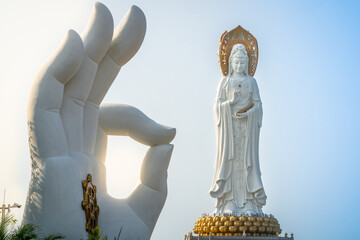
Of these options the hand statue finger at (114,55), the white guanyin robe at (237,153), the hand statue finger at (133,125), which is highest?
the white guanyin robe at (237,153)

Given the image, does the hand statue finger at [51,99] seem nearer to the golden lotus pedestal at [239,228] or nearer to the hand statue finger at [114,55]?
the hand statue finger at [114,55]

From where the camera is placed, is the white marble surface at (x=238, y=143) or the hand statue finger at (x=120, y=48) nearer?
the hand statue finger at (x=120, y=48)

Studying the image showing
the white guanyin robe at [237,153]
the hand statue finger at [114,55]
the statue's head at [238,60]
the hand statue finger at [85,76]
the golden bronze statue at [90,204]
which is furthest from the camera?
the statue's head at [238,60]

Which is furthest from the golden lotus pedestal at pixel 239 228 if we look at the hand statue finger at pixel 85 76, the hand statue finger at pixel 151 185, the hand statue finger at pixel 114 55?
the hand statue finger at pixel 85 76

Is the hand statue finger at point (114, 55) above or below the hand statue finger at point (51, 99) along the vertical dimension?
above

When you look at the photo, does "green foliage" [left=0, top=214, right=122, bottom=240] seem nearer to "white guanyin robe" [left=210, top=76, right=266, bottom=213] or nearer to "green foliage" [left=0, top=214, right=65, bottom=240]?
"green foliage" [left=0, top=214, right=65, bottom=240]

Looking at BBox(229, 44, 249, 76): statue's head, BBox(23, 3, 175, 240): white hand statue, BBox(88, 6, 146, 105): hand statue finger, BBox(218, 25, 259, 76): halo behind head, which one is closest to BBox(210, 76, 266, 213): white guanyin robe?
BBox(229, 44, 249, 76): statue's head

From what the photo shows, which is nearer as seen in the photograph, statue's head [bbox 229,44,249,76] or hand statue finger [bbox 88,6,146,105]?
hand statue finger [bbox 88,6,146,105]

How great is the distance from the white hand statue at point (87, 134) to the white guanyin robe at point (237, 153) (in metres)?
8.25

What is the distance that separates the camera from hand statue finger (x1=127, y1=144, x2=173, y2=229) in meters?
8.92

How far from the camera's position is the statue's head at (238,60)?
17.7 m

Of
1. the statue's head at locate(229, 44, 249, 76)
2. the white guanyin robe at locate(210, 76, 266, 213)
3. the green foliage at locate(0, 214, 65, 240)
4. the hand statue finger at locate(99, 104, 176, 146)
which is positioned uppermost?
the statue's head at locate(229, 44, 249, 76)

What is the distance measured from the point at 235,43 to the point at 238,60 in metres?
0.81

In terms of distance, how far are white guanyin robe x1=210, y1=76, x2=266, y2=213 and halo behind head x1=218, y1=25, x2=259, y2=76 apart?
0.52m
